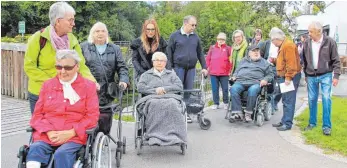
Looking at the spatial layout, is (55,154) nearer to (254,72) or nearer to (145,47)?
(145,47)

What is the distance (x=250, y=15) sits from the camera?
1956 centimetres

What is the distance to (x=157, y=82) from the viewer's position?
6359 millimetres

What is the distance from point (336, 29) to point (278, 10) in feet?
21.1

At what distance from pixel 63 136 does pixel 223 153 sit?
275 centimetres

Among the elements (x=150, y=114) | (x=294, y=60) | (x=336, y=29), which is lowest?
(x=150, y=114)

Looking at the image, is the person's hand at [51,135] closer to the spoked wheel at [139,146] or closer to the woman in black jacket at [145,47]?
the spoked wheel at [139,146]

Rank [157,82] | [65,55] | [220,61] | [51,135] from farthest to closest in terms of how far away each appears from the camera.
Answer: [220,61] < [157,82] < [65,55] < [51,135]

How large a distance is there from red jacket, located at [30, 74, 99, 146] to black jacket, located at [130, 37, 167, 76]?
269 centimetres

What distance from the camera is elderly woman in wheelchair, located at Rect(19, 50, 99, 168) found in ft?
13.0

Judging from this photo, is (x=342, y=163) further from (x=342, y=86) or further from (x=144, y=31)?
(x=342, y=86)

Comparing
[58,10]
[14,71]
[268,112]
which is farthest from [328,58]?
[14,71]

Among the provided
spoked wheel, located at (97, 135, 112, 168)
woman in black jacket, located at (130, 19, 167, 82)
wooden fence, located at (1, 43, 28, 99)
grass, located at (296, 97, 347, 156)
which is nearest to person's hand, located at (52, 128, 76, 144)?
spoked wheel, located at (97, 135, 112, 168)

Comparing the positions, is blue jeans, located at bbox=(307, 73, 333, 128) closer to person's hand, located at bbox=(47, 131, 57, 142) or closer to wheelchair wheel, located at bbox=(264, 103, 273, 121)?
wheelchair wheel, located at bbox=(264, 103, 273, 121)

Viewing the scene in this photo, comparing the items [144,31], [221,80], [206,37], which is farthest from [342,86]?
[206,37]
